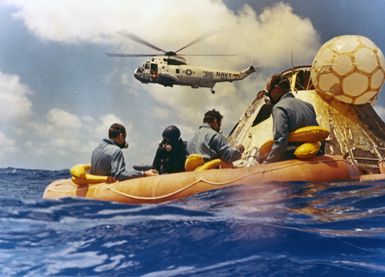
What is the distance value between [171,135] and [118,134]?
439mm

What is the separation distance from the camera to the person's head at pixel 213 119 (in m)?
3.59

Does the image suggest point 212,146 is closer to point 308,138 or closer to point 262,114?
point 308,138

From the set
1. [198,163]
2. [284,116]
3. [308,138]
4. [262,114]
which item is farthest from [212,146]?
[262,114]

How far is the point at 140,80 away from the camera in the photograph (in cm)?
1072

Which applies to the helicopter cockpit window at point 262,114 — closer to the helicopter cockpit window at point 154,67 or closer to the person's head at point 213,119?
the person's head at point 213,119

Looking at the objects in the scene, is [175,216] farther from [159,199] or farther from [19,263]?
[19,263]

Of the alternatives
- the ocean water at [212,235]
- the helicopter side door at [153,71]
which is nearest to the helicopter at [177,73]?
the helicopter side door at [153,71]

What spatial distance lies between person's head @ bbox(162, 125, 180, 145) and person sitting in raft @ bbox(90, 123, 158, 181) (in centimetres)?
29

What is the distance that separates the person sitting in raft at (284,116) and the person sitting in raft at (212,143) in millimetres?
309

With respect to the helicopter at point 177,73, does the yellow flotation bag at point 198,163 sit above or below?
below

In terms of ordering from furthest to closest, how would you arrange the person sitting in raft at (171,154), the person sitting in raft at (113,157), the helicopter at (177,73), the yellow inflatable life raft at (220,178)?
the helicopter at (177,73), the person sitting in raft at (171,154), the person sitting in raft at (113,157), the yellow inflatable life raft at (220,178)

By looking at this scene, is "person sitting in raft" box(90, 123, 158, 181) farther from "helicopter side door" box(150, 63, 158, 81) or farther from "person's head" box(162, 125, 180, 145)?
"helicopter side door" box(150, 63, 158, 81)

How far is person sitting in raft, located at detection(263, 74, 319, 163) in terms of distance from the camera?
10.4 feet

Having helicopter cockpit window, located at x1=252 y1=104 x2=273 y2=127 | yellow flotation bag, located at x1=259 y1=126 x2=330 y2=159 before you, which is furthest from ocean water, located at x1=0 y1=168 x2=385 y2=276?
helicopter cockpit window, located at x1=252 y1=104 x2=273 y2=127
